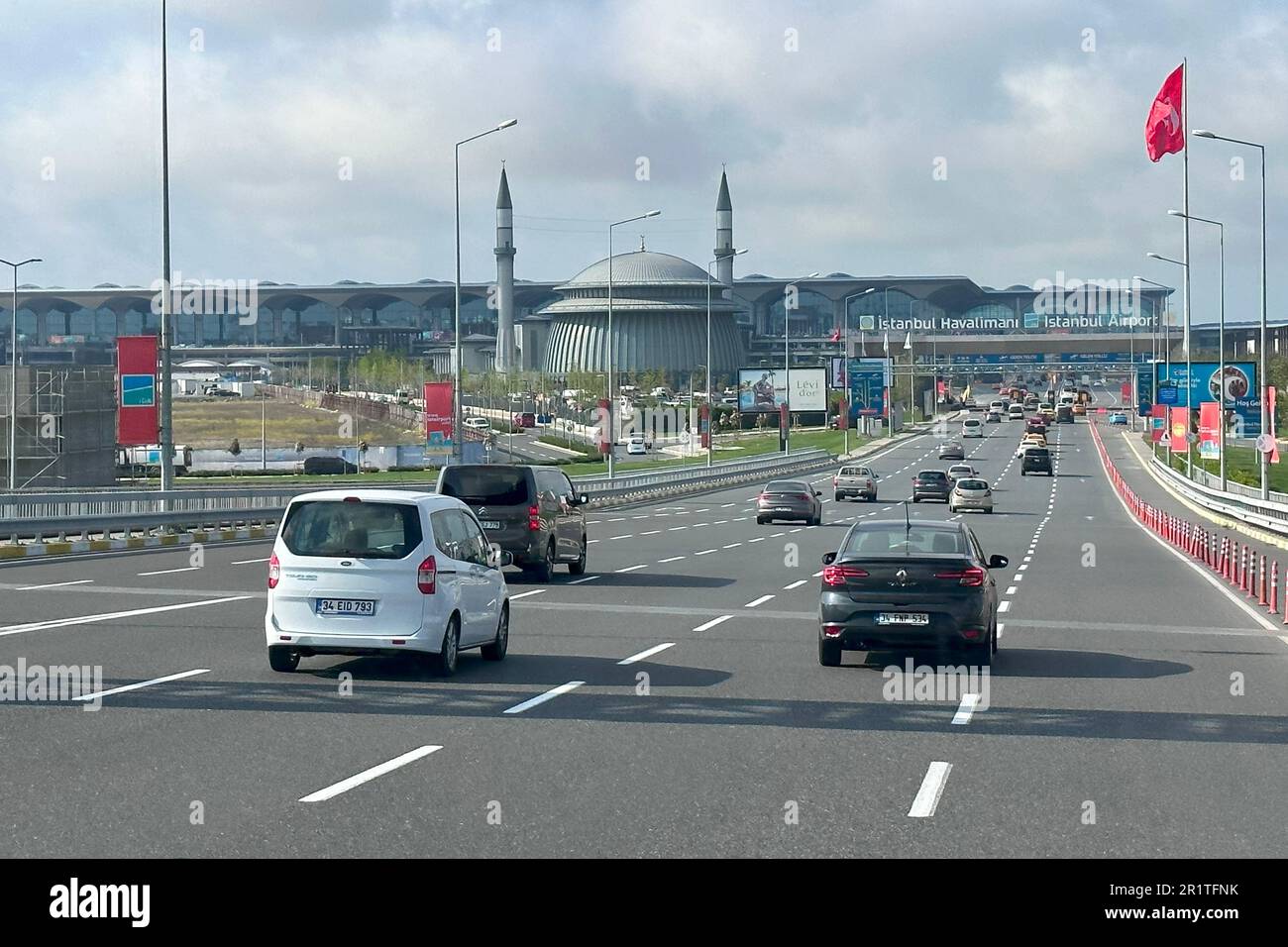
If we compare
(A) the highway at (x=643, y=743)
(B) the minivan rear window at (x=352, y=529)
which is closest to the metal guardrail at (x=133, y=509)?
(A) the highway at (x=643, y=743)

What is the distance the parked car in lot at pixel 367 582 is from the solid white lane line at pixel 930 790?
5413 millimetres

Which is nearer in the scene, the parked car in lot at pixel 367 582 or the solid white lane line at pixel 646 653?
the parked car in lot at pixel 367 582

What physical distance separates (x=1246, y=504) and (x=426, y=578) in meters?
38.9

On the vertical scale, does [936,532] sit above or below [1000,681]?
above

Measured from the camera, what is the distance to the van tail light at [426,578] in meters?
14.6

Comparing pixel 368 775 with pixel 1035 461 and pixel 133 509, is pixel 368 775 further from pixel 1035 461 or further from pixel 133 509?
pixel 1035 461

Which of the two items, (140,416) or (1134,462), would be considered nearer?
(140,416)

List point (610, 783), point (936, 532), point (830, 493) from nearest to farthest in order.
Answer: point (610, 783) < point (936, 532) < point (830, 493)

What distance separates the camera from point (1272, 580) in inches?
1027

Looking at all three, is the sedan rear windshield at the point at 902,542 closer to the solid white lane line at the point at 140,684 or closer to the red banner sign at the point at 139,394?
the solid white lane line at the point at 140,684

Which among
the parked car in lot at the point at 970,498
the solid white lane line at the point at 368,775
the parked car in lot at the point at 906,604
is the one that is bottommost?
the parked car in lot at the point at 970,498
